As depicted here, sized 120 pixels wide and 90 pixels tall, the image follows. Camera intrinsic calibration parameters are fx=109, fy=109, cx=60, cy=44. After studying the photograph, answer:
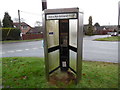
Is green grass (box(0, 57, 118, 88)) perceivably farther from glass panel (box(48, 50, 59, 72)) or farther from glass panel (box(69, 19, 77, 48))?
A: glass panel (box(69, 19, 77, 48))

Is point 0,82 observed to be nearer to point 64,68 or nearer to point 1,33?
point 64,68

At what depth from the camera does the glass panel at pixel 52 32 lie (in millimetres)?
3477

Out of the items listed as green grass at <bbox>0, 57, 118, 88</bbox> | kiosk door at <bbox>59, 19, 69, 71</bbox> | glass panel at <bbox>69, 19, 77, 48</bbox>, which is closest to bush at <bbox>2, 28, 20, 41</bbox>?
green grass at <bbox>0, 57, 118, 88</bbox>

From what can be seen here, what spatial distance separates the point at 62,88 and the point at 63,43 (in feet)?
5.24

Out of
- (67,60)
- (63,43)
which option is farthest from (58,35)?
(67,60)

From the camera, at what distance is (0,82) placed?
3629 millimetres

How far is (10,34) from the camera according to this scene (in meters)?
21.0

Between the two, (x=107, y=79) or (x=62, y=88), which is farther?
(x=107, y=79)

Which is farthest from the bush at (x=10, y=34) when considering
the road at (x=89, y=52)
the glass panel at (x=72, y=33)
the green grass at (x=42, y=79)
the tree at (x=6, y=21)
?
the glass panel at (x=72, y=33)

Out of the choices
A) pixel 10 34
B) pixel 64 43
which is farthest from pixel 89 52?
pixel 10 34

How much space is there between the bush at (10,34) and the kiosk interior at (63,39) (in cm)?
1932

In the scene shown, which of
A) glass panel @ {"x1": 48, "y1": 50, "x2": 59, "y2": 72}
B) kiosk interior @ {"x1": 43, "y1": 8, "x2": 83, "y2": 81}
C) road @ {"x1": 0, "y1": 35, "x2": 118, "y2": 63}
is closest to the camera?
kiosk interior @ {"x1": 43, "y1": 8, "x2": 83, "y2": 81}

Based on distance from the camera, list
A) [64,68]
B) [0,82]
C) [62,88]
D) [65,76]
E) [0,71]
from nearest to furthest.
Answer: [62,88] < [0,82] < [65,76] < [64,68] < [0,71]

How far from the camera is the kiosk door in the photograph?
390 centimetres
